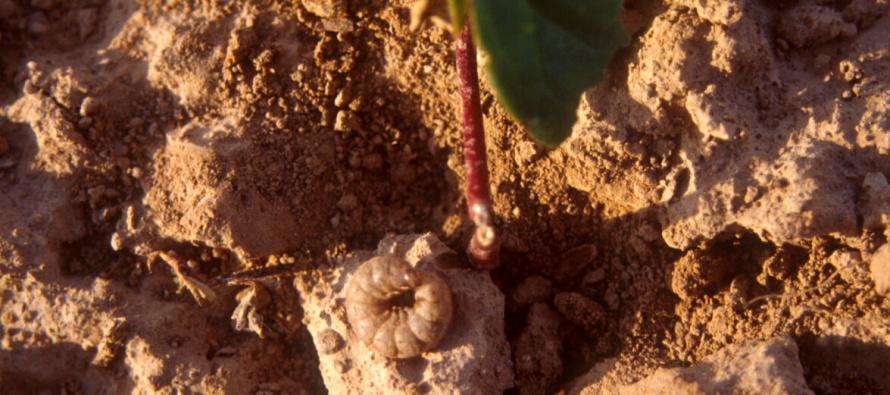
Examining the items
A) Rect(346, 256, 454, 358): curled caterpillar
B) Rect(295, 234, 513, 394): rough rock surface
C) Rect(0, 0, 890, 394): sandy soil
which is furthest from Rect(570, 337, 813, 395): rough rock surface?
Rect(346, 256, 454, 358): curled caterpillar

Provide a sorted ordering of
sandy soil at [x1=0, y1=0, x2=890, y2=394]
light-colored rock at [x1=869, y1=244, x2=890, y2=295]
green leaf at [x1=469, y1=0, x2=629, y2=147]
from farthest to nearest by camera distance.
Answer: sandy soil at [x1=0, y1=0, x2=890, y2=394]
light-colored rock at [x1=869, y1=244, x2=890, y2=295]
green leaf at [x1=469, y1=0, x2=629, y2=147]

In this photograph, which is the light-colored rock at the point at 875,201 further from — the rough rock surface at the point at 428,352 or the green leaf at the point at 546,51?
the rough rock surface at the point at 428,352

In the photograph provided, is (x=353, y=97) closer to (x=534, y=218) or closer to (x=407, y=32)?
(x=407, y=32)

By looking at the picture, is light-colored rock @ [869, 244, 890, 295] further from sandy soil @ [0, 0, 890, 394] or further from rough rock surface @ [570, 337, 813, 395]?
rough rock surface @ [570, 337, 813, 395]

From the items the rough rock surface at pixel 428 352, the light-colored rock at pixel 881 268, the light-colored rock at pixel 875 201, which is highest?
the light-colored rock at pixel 875 201

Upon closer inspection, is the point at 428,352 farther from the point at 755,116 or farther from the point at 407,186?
the point at 755,116

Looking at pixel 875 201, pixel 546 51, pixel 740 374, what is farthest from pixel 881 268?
pixel 546 51

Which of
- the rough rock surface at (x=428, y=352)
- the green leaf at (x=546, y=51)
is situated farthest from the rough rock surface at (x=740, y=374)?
the green leaf at (x=546, y=51)

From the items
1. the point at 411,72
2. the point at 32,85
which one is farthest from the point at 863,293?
the point at 32,85
